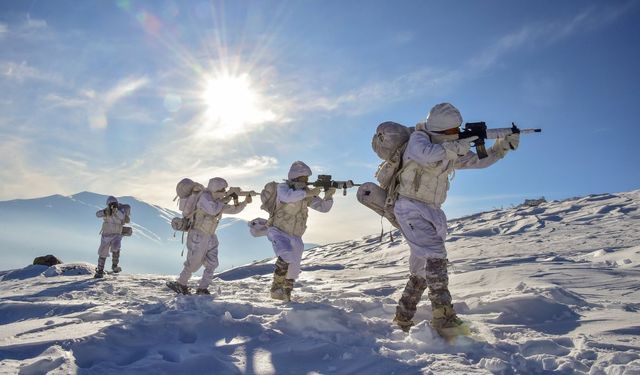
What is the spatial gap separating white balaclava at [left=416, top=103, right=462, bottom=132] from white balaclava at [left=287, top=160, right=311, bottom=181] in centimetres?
277

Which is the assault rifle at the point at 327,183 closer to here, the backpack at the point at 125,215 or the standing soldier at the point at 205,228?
the standing soldier at the point at 205,228

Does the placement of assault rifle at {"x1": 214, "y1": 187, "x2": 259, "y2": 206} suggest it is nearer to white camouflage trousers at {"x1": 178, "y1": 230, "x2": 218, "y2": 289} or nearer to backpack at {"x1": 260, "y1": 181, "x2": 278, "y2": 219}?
white camouflage trousers at {"x1": 178, "y1": 230, "x2": 218, "y2": 289}

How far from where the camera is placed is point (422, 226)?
148 inches

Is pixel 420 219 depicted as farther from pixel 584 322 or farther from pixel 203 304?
pixel 203 304

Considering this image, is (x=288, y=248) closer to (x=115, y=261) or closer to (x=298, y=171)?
(x=298, y=171)

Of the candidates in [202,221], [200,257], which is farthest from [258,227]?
[200,257]

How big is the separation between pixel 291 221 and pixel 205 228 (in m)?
2.09

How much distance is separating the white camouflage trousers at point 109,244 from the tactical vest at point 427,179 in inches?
432

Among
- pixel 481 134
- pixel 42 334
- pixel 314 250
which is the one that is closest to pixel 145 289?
pixel 42 334

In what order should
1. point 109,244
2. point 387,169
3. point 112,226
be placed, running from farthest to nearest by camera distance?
point 112,226, point 109,244, point 387,169

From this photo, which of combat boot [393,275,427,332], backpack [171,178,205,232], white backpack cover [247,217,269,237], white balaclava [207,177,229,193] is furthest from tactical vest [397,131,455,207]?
backpack [171,178,205,232]

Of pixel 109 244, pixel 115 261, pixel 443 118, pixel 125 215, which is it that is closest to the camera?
pixel 443 118

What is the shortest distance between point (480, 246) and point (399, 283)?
210 inches

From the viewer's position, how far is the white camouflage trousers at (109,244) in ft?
40.1
